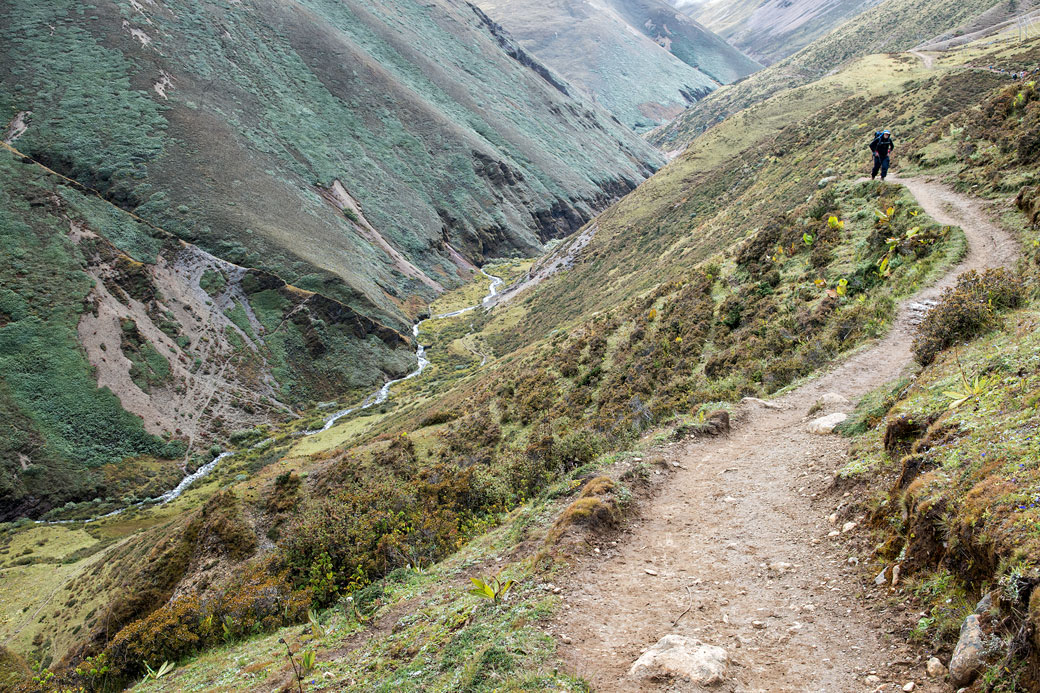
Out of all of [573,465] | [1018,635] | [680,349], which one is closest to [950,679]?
[1018,635]

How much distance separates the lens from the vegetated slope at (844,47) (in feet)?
333

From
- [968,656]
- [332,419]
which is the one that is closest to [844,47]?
[332,419]

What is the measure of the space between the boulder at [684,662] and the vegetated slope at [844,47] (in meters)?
68.8

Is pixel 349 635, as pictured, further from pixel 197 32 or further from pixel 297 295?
pixel 197 32

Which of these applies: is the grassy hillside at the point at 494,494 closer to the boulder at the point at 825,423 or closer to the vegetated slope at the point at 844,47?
the boulder at the point at 825,423

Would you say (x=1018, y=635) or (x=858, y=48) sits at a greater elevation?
(x=858, y=48)

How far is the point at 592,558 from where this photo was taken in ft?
25.7

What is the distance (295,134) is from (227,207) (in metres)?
27.2

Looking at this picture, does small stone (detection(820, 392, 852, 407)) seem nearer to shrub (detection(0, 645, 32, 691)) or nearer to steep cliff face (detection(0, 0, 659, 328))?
shrub (detection(0, 645, 32, 691))

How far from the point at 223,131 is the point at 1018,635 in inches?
3566

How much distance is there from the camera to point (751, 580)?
21.8 feet

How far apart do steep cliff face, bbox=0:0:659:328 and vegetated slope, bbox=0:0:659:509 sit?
369 millimetres

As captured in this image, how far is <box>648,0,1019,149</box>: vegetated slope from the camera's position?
4001 inches

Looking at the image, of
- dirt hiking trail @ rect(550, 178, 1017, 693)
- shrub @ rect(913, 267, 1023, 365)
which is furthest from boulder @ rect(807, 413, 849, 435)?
shrub @ rect(913, 267, 1023, 365)
